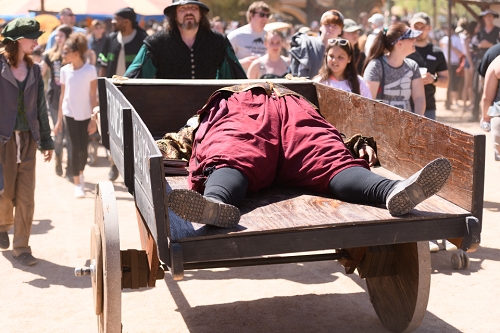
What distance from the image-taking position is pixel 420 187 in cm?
298

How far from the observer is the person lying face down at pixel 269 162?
2.96 meters

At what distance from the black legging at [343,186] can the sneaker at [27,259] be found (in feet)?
Result: 8.78

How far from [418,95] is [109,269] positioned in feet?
12.6

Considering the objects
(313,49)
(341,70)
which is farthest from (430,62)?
(341,70)

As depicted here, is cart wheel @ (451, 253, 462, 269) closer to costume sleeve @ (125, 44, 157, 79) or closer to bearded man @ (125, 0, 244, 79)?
bearded man @ (125, 0, 244, 79)

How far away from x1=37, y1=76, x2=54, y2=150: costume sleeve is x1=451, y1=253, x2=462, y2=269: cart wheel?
10.6ft

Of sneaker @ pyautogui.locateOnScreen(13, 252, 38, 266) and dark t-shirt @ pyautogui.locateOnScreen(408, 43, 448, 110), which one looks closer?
sneaker @ pyautogui.locateOnScreen(13, 252, 38, 266)

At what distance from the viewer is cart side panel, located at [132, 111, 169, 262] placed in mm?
2758

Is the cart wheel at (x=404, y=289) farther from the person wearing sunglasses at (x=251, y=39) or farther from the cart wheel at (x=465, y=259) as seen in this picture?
the person wearing sunglasses at (x=251, y=39)

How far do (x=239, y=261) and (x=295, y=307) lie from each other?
97 centimetres

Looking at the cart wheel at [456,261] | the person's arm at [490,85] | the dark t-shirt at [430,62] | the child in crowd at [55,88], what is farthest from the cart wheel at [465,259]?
the child in crowd at [55,88]

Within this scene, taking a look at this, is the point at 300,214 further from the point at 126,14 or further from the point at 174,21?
the point at 126,14

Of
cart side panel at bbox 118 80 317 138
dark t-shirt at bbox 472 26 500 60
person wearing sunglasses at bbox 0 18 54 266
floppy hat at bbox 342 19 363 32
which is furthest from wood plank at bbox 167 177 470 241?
dark t-shirt at bbox 472 26 500 60

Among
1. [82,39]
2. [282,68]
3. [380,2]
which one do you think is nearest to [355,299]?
[282,68]
